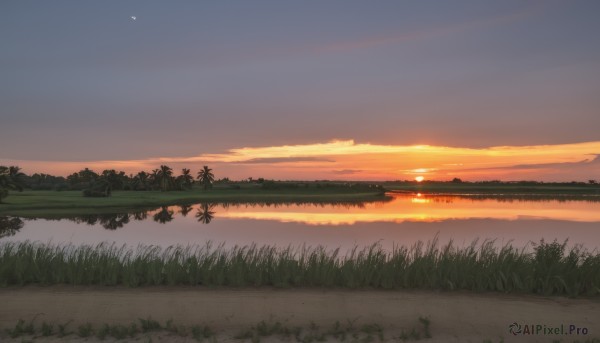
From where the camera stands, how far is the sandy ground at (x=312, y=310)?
7.63m

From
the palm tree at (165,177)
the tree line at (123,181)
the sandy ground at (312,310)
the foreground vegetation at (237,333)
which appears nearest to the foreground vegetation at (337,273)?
the sandy ground at (312,310)

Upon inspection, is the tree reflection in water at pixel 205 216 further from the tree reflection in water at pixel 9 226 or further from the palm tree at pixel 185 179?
the palm tree at pixel 185 179

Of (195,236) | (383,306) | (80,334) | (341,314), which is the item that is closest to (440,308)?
(383,306)

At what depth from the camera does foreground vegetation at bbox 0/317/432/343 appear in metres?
7.31

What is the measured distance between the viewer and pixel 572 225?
1155 inches

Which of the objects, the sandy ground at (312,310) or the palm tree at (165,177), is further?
the palm tree at (165,177)

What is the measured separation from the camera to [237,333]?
7.47 metres

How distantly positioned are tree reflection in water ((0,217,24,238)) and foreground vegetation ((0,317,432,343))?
1940 cm

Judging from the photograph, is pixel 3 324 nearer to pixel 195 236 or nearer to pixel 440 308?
pixel 440 308

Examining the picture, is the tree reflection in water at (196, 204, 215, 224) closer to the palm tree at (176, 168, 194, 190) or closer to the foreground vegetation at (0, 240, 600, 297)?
the foreground vegetation at (0, 240, 600, 297)

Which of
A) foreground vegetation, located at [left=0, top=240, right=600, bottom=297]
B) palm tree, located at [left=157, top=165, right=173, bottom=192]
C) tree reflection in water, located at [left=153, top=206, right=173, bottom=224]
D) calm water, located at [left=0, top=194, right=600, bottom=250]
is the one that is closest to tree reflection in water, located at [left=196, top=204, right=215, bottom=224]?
calm water, located at [left=0, top=194, right=600, bottom=250]

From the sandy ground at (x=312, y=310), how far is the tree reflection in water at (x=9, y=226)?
18.8 metres

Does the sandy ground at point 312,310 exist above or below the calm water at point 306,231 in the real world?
above

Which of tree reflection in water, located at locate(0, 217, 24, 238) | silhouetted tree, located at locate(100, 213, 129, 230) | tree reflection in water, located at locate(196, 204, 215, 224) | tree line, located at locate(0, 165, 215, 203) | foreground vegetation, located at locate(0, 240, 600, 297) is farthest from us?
tree line, located at locate(0, 165, 215, 203)
